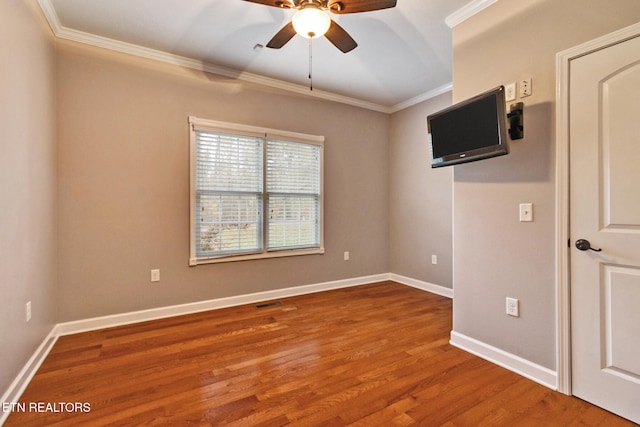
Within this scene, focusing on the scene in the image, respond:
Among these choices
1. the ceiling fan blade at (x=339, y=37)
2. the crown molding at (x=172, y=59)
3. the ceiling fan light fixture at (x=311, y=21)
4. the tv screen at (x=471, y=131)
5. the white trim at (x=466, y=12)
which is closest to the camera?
the ceiling fan light fixture at (x=311, y=21)

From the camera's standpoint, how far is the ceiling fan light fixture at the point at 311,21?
186 centimetres

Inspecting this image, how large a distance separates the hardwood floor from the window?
0.94m

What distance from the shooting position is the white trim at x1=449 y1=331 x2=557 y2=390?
197 cm

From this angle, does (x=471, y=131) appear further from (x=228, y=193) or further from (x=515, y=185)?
(x=228, y=193)

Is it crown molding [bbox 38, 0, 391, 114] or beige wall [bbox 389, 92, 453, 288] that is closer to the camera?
crown molding [bbox 38, 0, 391, 114]

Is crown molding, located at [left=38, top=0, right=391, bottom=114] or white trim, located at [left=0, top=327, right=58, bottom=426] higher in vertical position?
crown molding, located at [left=38, top=0, right=391, bottom=114]

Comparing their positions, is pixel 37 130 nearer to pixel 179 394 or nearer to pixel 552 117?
pixel 179 394

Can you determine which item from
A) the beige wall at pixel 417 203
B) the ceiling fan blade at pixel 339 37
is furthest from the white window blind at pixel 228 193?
the beige wall at pixel 417 203

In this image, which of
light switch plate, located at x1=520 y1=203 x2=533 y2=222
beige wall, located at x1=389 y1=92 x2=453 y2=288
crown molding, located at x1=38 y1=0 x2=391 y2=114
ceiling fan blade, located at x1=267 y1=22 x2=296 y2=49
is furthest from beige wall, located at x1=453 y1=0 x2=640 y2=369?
crown molding, located at x1=38 y1=0 x2=391 y2=114

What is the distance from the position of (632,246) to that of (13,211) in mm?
3563

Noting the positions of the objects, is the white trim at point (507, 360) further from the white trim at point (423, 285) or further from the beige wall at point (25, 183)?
the beige wall at point (25, 183)

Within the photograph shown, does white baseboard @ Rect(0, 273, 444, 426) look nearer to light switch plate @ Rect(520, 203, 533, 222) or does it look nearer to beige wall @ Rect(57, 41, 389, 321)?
beige wall @ Rect(57, 41, 389, 321)

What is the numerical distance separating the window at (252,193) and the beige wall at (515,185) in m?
2.01

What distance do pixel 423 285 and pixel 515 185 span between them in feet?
8.04
